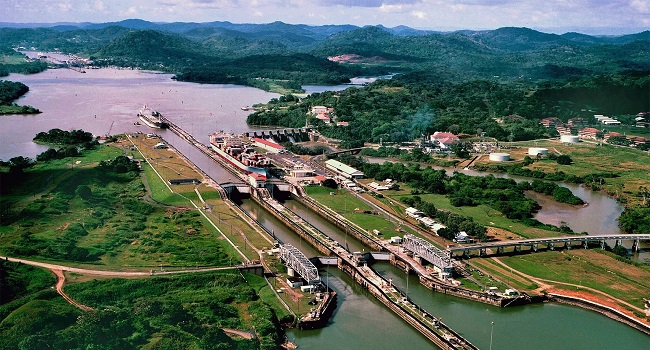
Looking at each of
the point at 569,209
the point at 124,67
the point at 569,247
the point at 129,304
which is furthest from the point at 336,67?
the point at 129,304

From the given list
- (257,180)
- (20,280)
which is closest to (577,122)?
(257,180)

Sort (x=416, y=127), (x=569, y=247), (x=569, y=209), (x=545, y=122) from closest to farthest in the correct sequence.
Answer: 1. (x=569, y=247)
2. (x=569, y=209)
3. (x=416, y=127)
4. (x=545, y=122)

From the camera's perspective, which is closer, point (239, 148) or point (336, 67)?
point (239, 148)

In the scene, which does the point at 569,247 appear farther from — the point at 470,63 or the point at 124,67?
the point at 124,67

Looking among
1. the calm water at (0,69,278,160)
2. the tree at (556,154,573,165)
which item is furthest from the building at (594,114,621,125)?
the calm water at (0,69,278,160)

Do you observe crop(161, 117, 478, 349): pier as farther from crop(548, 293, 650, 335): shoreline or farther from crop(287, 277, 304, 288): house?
crop(548, 293, 650, 335): shoreline
